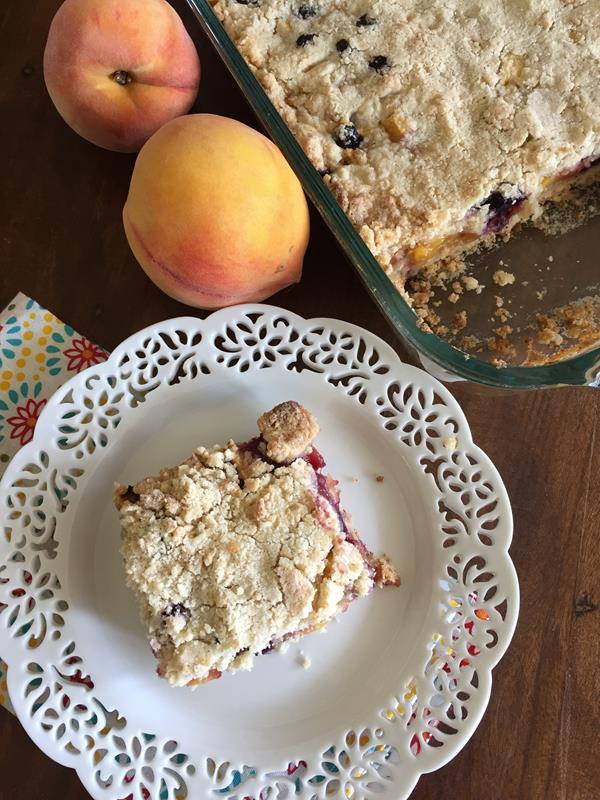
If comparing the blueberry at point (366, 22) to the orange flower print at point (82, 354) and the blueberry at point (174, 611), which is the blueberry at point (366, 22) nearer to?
the orange flower print at point (82, 354)

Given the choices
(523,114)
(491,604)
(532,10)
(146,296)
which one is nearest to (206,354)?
(146,296)

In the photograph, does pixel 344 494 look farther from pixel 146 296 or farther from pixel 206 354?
pixel 146 296

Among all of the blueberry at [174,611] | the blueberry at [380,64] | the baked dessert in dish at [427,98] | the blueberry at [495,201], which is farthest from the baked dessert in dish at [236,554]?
the blueberry at [380,64]

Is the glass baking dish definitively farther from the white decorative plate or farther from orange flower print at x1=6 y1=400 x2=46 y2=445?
orange flower print at x1=6 y1=400 x2=46 y2=445

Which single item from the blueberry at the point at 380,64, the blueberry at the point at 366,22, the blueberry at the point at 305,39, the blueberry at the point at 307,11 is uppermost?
the blueberry at the point at 307,11

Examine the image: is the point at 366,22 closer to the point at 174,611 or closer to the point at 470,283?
the point at 470,283
